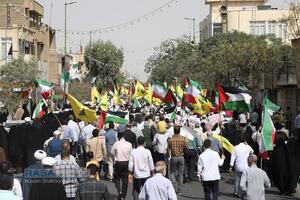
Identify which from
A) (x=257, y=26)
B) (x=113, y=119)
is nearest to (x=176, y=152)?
(x=113, y=119)

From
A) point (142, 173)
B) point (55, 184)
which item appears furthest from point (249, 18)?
point (55, 184)

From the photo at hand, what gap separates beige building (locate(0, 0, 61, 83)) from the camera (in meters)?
60.4

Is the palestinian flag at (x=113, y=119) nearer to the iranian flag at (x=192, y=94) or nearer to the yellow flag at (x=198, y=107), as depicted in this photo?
the yellow flag at (x=198, y=107)

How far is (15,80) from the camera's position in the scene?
49.6m

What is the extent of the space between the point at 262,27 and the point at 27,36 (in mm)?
24830

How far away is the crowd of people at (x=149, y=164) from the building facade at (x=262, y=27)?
57.4 ft

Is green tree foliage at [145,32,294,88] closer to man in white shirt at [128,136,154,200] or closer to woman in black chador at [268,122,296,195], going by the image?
woman in black chador at [268,122,296,195]

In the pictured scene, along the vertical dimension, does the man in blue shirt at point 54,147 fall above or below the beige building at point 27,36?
below

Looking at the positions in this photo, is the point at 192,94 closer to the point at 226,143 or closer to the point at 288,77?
the point at 226,143

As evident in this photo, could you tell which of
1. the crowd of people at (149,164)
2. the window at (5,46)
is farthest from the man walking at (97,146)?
the window at (5,46)

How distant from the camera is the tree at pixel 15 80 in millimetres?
43906

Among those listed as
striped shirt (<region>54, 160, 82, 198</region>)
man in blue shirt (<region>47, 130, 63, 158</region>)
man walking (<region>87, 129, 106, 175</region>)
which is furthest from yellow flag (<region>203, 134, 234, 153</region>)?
striped shirt (<region>54, 160, 82, 198</region>)

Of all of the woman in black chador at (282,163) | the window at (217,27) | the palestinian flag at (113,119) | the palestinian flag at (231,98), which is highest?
the window at (217,27)

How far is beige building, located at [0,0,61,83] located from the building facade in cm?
1748
